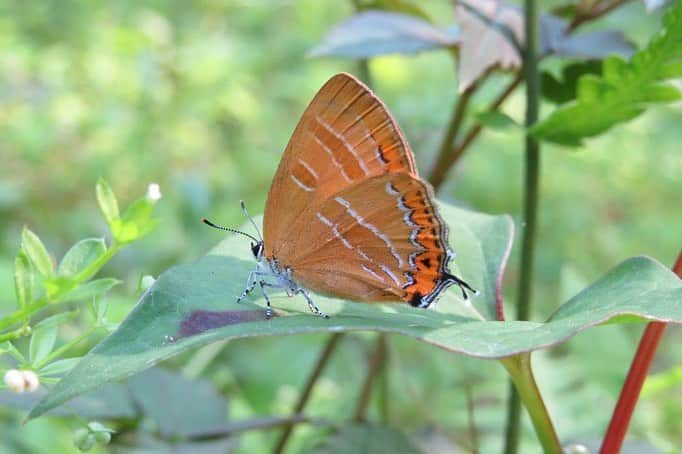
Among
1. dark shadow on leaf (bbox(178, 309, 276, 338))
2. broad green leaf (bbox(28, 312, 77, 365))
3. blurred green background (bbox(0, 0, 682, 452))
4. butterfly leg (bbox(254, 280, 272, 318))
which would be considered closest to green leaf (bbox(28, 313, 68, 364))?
broad green leaf (bbox(28, 312, 77, 365))

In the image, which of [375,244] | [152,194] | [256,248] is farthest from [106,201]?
[375,244]

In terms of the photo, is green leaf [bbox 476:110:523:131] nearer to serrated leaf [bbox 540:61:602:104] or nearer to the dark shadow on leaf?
serrated leaf [bbox 540:61:602:104]

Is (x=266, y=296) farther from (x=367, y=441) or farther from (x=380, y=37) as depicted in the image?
(x=380, y=37)

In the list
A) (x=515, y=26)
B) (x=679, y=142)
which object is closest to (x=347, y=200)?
(x=515, y=26)

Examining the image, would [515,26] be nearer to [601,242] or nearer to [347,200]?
[347,200]

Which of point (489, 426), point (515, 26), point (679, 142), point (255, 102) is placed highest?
point (515, 26)

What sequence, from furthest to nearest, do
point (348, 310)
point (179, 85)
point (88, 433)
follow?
point (179, 85), point (348, 310), point (88, 433)

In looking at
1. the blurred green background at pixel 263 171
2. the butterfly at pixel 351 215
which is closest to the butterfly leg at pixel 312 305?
the butterfly at pixel 351 215

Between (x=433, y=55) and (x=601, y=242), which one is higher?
(x=433, y=55)

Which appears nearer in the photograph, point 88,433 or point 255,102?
point 88,433
